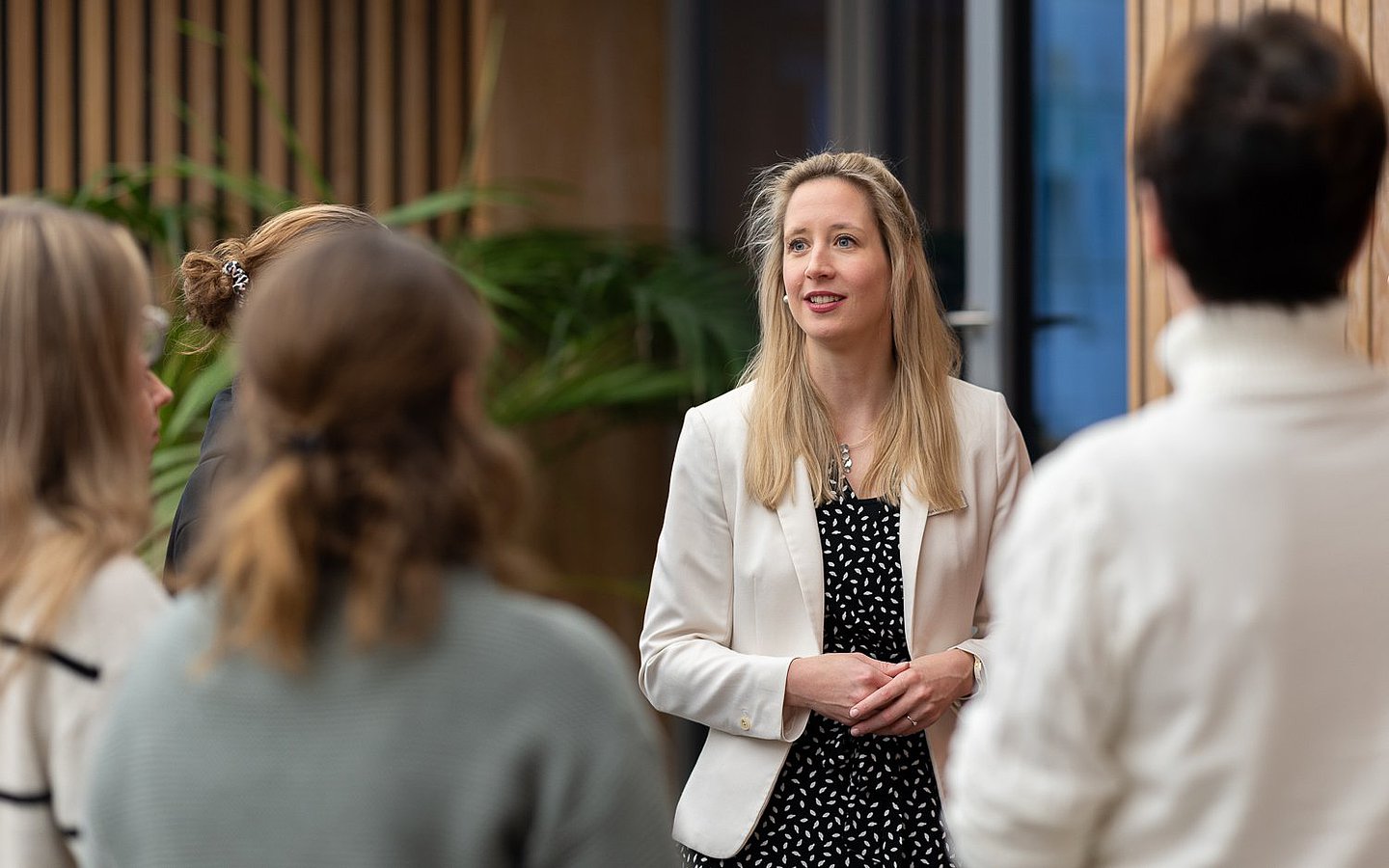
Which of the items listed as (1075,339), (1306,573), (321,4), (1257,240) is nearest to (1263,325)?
(1257,240)

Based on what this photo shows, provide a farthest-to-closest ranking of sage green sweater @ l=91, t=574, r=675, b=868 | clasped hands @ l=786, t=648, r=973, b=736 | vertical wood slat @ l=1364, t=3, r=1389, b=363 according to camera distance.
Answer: vertical wood slat @ l=1364, t=3, r=1389, b=363 < clasped hands @ l=786, t=648, r=973, b=736 < sage green sweater @ l=91, t=574, r=675, b=868

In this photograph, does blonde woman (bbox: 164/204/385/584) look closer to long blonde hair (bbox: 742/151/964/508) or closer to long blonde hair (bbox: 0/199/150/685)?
long blonde hair (bbox: 742/151/964/508)

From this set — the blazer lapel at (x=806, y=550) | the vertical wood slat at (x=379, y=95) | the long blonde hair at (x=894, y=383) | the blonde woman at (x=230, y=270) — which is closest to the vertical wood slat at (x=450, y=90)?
the vertical wood slat at (x=379, y=95)

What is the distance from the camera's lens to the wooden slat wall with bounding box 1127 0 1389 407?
234 centimetres

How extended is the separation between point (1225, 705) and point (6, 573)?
3.15 feet

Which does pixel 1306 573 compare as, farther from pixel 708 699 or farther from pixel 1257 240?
pixel 708 699

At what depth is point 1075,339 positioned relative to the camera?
3.68 m

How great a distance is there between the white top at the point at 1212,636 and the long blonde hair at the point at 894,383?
3.60ft

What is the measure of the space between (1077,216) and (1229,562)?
265cm

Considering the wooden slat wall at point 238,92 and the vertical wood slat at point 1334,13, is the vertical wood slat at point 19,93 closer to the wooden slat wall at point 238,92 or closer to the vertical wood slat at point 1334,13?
the wooden slat wall at point 238,92

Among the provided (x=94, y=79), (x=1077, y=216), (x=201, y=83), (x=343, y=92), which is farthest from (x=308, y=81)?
(x=1077, y=216)

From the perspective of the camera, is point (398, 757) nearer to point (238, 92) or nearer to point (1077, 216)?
point (1077, 216)

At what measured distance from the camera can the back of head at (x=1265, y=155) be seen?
1137 mm

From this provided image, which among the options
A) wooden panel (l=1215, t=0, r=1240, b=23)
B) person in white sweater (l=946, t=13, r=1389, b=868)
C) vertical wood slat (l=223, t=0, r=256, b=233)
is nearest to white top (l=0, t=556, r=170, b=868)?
person in white sweater (l=946, t=13, r=1389, b=868)
